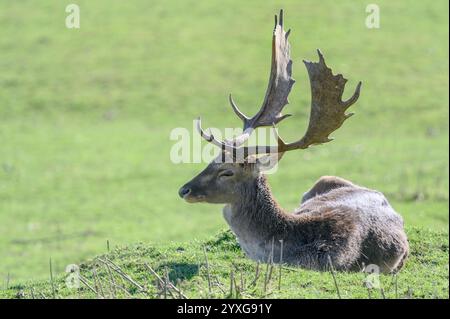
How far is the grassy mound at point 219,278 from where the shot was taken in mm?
9711

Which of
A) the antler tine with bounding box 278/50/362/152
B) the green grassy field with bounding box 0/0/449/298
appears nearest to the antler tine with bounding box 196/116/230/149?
the antler tine with bounding box 278/50/362/152

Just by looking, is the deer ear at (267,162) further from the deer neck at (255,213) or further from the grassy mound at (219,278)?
the grassy mound at (219,278)

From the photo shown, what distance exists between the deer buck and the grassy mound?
0.36m

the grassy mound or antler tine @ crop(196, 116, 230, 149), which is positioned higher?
antler tine @ crop(196, 116, 230, 149)

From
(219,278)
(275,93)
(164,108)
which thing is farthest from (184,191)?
(164,108)

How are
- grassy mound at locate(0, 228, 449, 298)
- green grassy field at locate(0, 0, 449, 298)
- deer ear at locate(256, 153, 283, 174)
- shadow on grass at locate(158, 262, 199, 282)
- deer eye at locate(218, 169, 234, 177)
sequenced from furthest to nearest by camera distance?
green grassy field at locate(0, 0, 449, 298) < deer ear at locate(256, 153, 283, 174) < deer eye at locate(218, 169, 234, 177) < shadow on grass at locate(158, 262, 199, 282) < grassy mound at locate(0, 228, 449, 298)

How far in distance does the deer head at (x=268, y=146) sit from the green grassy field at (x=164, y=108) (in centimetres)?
1055

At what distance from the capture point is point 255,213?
1192 centimetres

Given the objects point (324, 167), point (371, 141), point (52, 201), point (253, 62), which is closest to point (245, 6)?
point (253, 62)

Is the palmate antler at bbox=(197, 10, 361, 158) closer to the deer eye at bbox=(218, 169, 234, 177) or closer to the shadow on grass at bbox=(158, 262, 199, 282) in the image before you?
the deer eye at bbox=(218, 169, 234, 177)

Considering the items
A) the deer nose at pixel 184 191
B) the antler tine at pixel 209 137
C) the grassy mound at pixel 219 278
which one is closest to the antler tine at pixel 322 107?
the antler tine at pixel 209 137

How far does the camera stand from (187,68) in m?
40.7

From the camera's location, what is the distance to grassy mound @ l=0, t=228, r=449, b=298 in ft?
31.9

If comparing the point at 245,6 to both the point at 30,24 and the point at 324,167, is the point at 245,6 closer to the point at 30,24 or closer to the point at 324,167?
the point at 30,24
